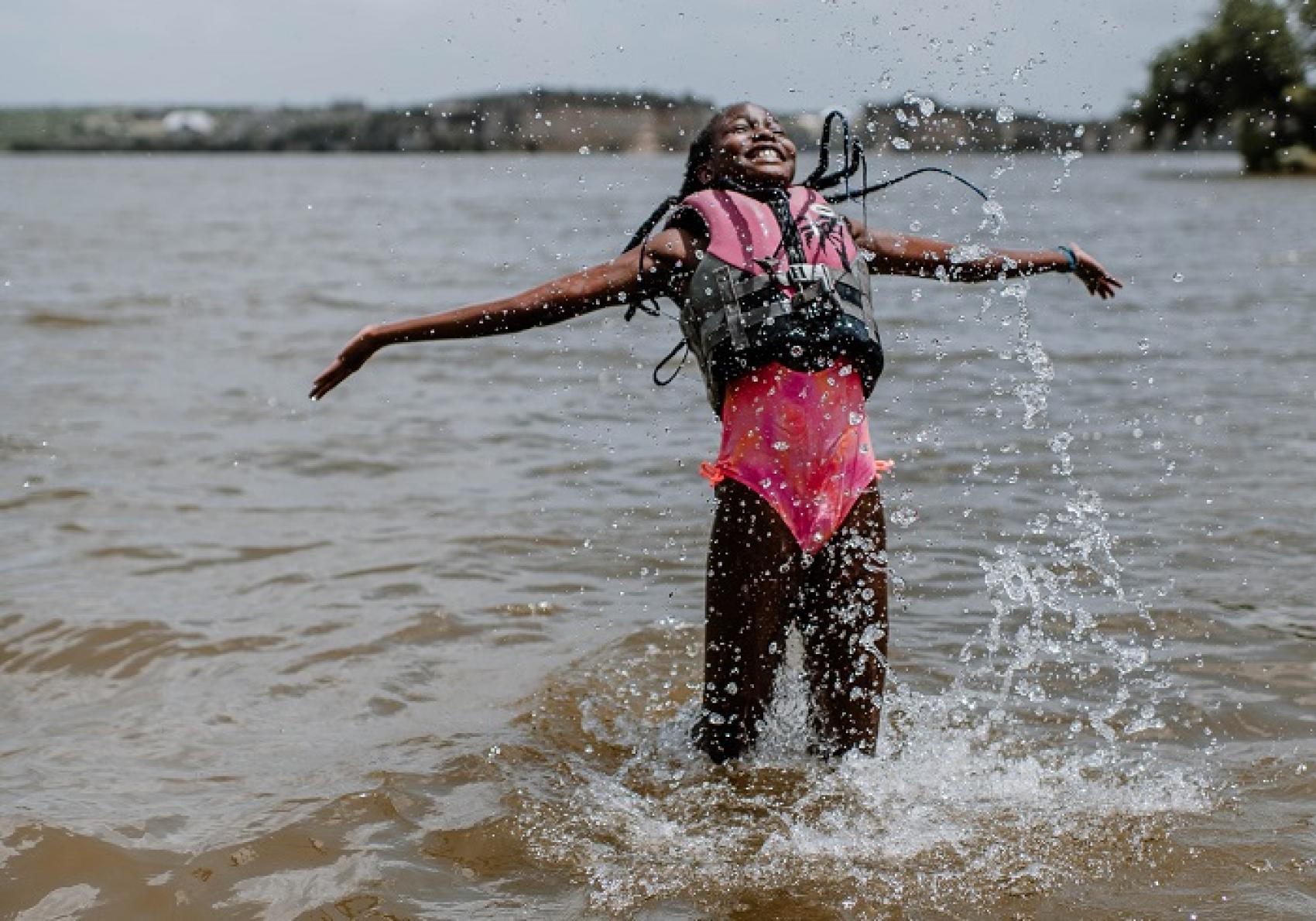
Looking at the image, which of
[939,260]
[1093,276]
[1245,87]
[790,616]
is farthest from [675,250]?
[1245,87]

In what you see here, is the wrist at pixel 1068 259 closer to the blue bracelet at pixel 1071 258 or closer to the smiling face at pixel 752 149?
the blue bracelet at pixel 1071 258

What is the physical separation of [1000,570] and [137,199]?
158 ft

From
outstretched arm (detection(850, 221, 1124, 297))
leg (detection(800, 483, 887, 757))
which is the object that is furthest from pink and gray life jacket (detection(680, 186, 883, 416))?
leg (detection(800, 483, 887, 757))

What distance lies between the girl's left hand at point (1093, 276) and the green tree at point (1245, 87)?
46.5 m

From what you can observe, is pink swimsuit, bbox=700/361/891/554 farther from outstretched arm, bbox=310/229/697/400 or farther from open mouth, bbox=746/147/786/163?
open mouth, bbox=746/147/786/163

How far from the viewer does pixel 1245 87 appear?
69.9 metres

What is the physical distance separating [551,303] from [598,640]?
2.74m

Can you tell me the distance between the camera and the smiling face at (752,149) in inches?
184

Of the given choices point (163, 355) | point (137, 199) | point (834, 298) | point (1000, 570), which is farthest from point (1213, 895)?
point (137, 199)

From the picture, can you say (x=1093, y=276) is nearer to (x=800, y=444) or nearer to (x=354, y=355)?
(x=800, y=444)

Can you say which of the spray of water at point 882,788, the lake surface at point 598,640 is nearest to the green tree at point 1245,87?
the lake surface at point 598,640

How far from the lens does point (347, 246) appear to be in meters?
29.1

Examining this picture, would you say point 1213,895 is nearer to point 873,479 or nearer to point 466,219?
point 873,479

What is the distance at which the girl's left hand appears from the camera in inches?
202
